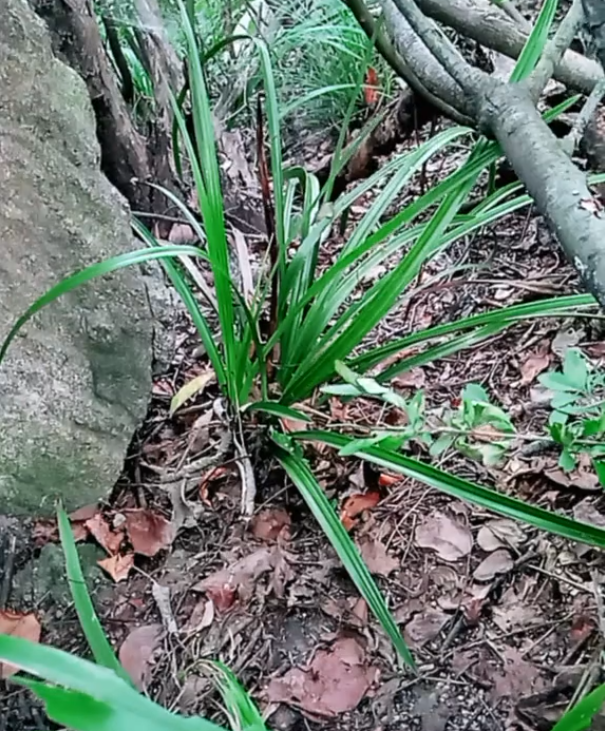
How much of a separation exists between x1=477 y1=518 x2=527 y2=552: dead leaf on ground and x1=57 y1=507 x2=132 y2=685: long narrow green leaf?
46cm

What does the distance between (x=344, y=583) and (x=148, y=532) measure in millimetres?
292

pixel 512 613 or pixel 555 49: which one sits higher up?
pixel 555 49

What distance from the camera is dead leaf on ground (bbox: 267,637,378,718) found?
34.5 inches

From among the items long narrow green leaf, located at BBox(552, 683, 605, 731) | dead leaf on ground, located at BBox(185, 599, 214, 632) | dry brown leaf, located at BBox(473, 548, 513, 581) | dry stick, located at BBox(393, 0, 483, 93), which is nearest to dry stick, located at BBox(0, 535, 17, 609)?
dead leaf on ground, located at BBox(185, 599, 214, 632)

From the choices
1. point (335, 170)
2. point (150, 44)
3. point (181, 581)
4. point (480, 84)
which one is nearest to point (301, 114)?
point (150, 44)

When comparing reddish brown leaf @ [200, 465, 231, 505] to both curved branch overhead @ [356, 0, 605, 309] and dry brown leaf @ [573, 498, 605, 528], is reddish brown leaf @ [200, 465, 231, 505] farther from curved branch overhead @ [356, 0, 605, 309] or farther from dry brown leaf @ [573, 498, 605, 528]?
curved branch overhead @ [356, 0, 605, 309]

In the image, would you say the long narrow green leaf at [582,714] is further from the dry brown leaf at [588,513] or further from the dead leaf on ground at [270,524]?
the dead leaf on ground at [270,524]

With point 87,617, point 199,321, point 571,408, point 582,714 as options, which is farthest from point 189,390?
point 582,714

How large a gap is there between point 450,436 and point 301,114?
1956 millimetres

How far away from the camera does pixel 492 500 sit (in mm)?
860

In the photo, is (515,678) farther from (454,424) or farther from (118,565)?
(118,565)

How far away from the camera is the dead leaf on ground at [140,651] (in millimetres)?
935

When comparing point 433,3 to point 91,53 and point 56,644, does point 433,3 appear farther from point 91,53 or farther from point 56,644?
point 56,644

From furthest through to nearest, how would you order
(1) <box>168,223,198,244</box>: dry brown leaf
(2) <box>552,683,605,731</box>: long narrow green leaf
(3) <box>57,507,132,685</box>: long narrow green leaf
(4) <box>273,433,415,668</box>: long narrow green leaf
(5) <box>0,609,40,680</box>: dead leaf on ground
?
1. (1) <box>168,223,198,244</box>: dry brown leaf
2. (5) <box>0,609,40,680</box>: dead leaf on ground
3. (4) <box>273,433,415,668</box>: long narrow green leaf
4. (3) <box>57,507,132,685</box>: long narrow green leaf
5. (2) <box>552,683,605,731</box>: long narrow green leaf
